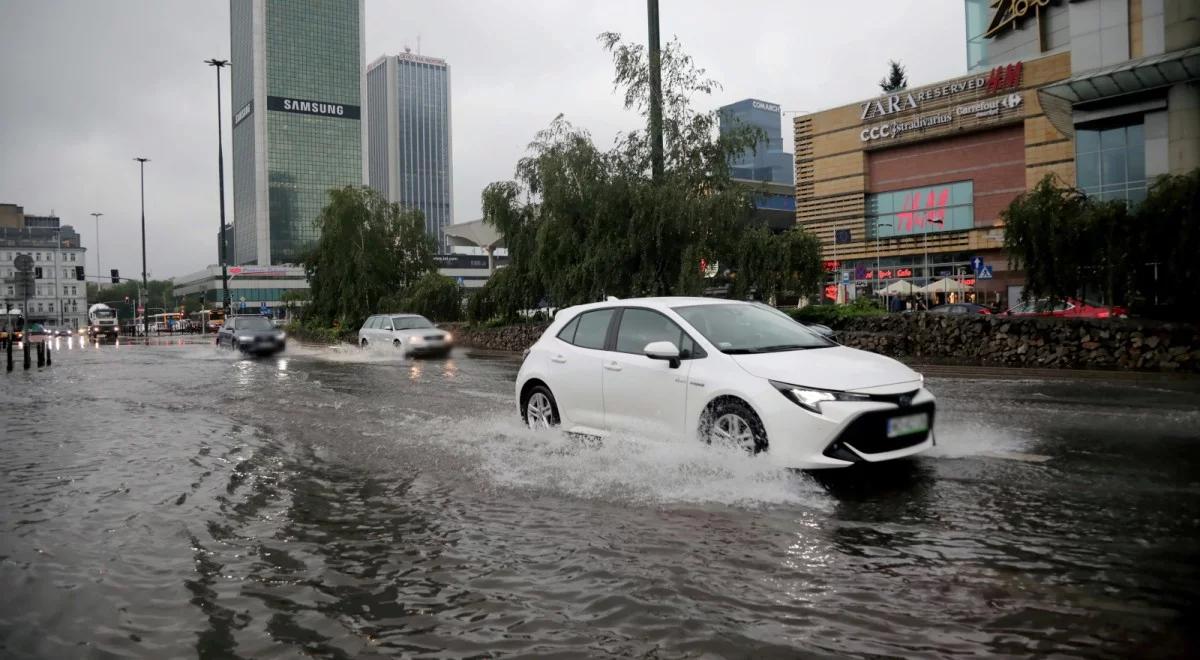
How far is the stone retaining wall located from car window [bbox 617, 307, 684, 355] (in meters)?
13.9

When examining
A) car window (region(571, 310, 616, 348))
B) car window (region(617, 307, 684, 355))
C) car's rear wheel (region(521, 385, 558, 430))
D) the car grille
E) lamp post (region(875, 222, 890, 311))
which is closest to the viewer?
the car grille

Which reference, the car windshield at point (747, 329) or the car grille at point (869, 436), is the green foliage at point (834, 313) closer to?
the car windshield at point (747, 329)

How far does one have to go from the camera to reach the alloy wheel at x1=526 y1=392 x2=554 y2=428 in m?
8.59

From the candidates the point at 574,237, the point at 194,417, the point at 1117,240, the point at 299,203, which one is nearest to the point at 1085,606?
the point at 194,417

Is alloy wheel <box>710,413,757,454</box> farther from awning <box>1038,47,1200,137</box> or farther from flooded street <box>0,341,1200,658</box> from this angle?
awning <box>1038,47,1200,137</box>

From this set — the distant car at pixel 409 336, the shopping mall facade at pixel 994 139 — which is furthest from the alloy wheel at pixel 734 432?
the shopping mall facade at pixel 994 139

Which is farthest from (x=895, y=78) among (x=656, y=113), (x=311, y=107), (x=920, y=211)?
(x=311, y=107)

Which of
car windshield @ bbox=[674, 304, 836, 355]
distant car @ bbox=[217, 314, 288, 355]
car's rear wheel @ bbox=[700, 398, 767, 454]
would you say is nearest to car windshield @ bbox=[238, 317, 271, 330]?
distant car @ bbox=[217, 314, 288, 355]

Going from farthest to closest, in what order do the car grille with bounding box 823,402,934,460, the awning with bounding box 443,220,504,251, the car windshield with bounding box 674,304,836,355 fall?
the awning with bounding box 443,220,504,251, the car windshield with bounding box 674,304,836,355, the car grille with bounding box 823,402,934,460

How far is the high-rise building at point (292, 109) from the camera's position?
14300 cm

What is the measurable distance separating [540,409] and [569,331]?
0.85m

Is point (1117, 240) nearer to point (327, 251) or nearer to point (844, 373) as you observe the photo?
point (844, 373)

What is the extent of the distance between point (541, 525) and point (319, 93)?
6123 inches

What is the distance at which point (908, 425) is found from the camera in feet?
21.1
